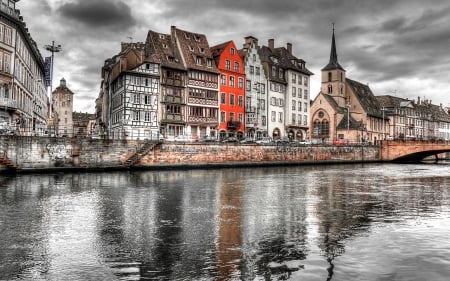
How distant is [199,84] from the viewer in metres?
67.6

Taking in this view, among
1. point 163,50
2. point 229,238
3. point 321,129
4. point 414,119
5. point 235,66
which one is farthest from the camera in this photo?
point 414,119

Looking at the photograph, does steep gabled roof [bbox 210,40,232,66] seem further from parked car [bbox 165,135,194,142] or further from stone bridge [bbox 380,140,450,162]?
stone bridge [bbox 380,140,450,162]

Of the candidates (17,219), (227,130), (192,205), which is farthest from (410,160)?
(17,219)

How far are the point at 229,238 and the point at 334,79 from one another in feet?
322

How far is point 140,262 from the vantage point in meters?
10.8

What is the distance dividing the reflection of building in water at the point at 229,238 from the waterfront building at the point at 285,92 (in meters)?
59.9

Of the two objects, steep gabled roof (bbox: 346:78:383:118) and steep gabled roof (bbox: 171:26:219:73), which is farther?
steep gabled roof (bbox: 346:78:383:118)

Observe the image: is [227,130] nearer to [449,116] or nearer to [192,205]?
[192,205]

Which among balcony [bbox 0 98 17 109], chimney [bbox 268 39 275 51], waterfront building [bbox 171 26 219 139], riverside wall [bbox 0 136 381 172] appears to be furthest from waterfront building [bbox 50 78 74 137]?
balcony [bbox 0 98 17 109]

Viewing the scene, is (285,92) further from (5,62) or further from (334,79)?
(5,62)

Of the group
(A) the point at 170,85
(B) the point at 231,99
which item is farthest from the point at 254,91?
(A) the point at 170,85

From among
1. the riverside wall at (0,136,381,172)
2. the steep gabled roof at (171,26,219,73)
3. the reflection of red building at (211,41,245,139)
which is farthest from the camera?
the reflection of red building at (211,41,245,139)

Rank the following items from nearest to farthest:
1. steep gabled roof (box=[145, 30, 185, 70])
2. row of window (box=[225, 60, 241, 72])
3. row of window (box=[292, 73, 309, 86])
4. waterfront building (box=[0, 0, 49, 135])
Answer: waterfront building (box=[0, 0, 49, 135]) → steep gabled roof (box=[145, 30, 185, 70]) → row of window (box=[225, 60, 241, 72]) → row of window (box=[292, 73, 309, 86])

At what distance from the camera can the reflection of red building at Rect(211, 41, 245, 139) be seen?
71438 millimetres
